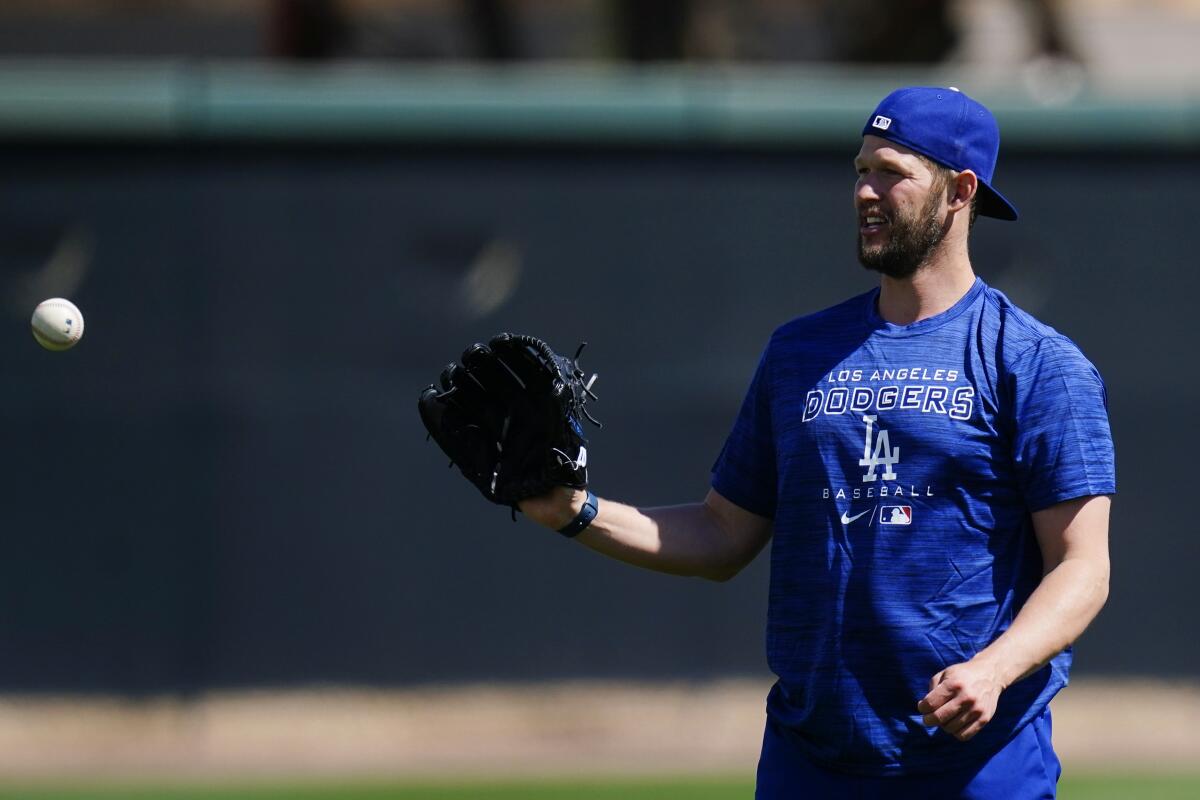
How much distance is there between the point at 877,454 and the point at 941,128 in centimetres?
69

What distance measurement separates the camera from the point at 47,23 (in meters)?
15.1

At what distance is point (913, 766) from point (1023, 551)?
0.48 meters

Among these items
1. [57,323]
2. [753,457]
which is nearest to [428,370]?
[57,323]

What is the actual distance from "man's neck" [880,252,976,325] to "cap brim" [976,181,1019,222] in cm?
15

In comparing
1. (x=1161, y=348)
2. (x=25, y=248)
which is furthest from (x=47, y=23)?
(x=1161, y=348)

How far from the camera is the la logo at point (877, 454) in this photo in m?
3.56

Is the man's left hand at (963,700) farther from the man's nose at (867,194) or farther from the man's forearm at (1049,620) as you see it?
the man's nose at (867,194)

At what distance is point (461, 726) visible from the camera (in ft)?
31.8

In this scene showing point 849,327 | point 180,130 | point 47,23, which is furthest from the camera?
point 47,23

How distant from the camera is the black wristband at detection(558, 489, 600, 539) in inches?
155

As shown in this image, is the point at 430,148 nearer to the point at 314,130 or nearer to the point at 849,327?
the point at 314,130

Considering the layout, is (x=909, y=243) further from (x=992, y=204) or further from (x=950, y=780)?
(x=950, y=780)

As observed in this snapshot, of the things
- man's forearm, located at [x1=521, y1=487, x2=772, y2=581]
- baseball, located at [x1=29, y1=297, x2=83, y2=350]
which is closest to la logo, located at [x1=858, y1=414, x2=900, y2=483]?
man's forearm, located at [x1=521, y1=487, x2=772, y2=581]

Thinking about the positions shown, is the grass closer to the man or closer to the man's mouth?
the man
